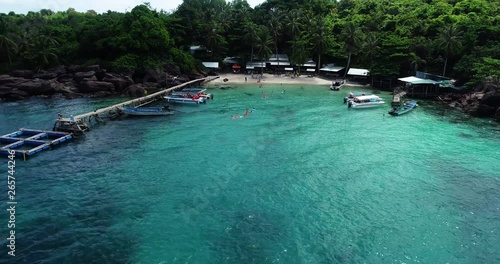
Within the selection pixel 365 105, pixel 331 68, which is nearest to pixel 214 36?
pixel 331 68

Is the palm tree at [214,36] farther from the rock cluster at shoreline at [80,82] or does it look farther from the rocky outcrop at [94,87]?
the rocky outcrop at [94,87]

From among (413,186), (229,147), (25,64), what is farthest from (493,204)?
(25,64)

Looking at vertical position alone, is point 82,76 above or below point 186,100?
above

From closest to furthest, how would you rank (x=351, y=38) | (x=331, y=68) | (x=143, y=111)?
(x=143, y=111) < (x=351, y=38) < (x=331, y=68)

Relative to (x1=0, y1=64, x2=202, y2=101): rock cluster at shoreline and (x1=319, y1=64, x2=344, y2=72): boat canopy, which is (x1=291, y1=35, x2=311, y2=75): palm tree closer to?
(x1=319, y1=64, x2=344, y2=72): boat canopy

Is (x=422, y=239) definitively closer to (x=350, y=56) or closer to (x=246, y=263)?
(x=246, y=263)

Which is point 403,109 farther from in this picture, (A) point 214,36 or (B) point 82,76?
(B) point 82,76
